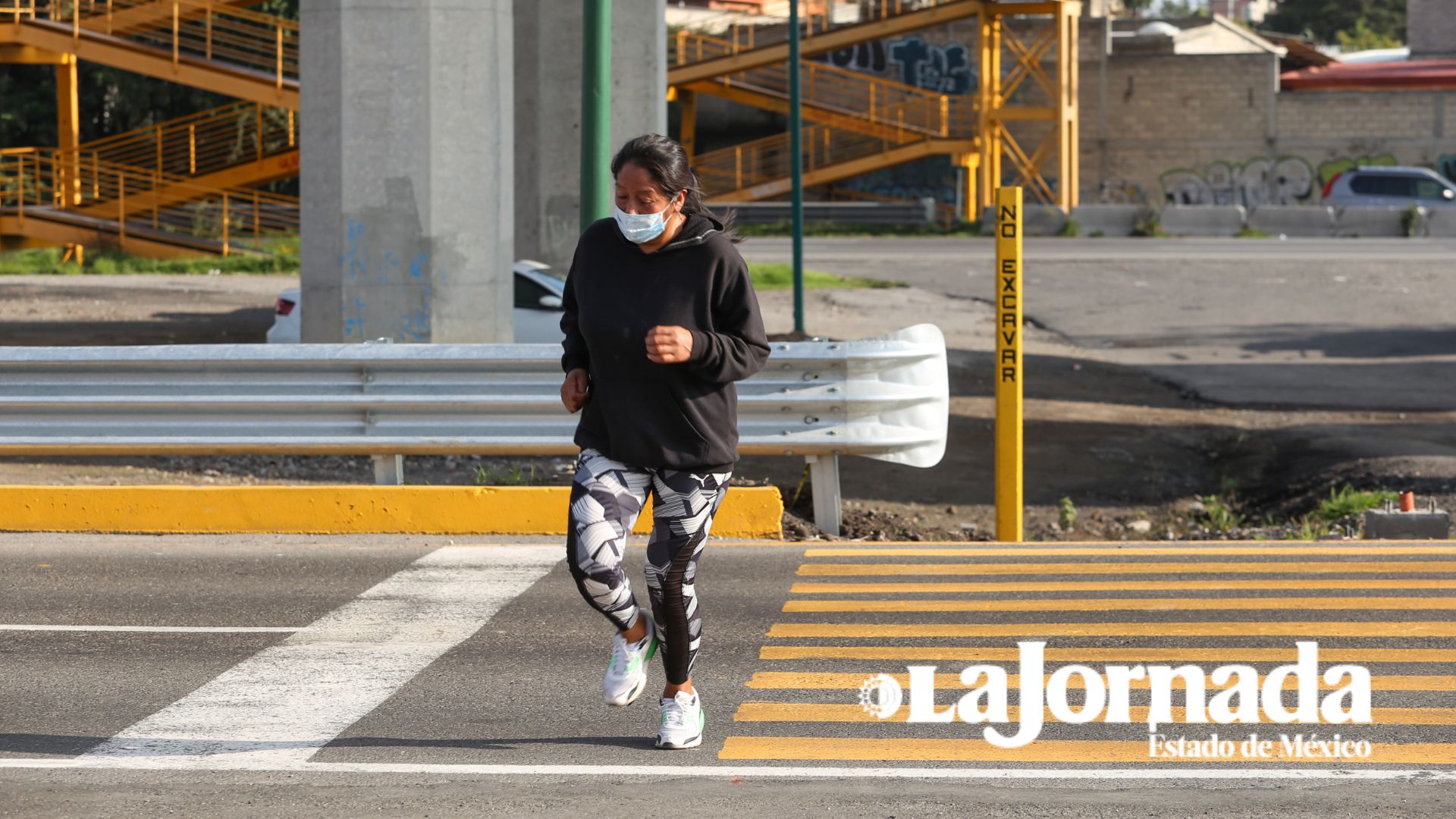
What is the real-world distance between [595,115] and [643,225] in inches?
225

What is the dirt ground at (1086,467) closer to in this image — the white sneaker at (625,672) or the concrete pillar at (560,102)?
the white sneaker at (625,672)

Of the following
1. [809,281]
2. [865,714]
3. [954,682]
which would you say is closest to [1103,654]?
[954,682]

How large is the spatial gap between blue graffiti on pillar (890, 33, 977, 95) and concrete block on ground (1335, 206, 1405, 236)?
705 inches

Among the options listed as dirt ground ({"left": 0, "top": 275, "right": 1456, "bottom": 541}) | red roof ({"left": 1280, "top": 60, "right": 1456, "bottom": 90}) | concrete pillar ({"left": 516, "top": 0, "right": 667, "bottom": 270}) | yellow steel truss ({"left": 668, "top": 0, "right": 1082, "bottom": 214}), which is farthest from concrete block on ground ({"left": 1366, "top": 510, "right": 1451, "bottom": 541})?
red roof ({"left": 1280, "top": 60, "right": 1456, "bottom": 90})

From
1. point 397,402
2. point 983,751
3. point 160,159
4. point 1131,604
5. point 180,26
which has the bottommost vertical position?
point 983,751

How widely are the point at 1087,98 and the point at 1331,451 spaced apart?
42932 millimetres

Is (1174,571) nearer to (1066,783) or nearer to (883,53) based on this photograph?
(1066,783)

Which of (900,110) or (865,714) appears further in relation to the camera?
(900,110)

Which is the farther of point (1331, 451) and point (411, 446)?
point (1331, 451)

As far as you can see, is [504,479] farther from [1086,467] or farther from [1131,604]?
[1086,467]

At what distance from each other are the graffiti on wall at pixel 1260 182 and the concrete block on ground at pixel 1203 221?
1332 centimetres

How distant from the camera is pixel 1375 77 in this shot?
55062 millimetres

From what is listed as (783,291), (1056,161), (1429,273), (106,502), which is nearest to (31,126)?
(783,291)

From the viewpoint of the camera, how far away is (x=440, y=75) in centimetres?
1273
